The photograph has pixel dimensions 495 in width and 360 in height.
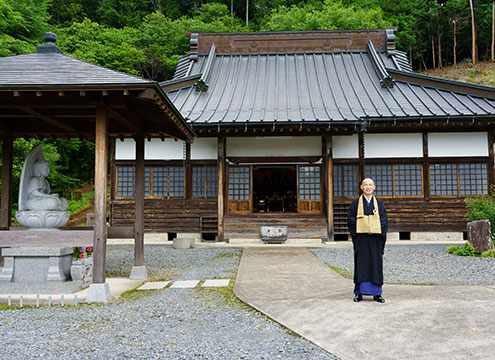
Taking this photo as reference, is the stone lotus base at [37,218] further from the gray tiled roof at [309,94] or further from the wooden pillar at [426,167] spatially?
the wooden pillar at [426,167]

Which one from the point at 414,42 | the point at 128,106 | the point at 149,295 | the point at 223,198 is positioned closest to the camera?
the point at 149,295

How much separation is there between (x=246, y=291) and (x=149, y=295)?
1.33 metres

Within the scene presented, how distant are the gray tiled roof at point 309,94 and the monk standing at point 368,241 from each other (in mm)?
7024

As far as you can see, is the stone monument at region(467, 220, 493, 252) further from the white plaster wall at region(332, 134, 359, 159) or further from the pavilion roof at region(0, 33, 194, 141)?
the pavilion roof at region(0, 33, 194, 141)

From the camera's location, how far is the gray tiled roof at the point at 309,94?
39.2ft

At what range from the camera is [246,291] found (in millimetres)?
5363

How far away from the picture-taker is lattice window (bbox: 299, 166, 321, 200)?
13.0 m

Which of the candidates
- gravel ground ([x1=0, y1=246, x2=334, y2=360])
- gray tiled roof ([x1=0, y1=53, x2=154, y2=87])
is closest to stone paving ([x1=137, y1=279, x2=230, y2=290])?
gravel ground ([x1=0, y1=246, x2=334, y2=360])

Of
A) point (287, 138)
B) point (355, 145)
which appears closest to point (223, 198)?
point (287, 138)

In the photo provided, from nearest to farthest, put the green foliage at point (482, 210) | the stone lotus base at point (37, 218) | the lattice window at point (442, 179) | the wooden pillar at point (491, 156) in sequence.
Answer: the stone lotus base at point (37, 218)
the green foliage at point (482, 210)
the wooden pillar at point (491, 156)
the lattice window at point (442, 179)

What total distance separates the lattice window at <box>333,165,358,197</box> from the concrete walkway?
6.90 metres

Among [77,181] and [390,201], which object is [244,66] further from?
[77,181]

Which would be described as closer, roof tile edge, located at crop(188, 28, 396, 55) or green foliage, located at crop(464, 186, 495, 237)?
green foliage, located at crop(464, 186, 495, 237)

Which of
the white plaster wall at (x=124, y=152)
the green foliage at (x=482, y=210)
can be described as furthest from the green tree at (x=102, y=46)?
the green foliage at (x=482, y=210)
